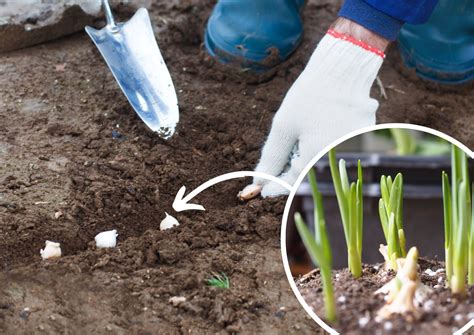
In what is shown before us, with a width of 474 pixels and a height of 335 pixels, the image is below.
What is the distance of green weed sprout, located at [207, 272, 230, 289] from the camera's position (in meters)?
1.62

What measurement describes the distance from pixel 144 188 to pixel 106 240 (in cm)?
21

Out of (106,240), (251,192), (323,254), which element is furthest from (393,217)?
(106,240)

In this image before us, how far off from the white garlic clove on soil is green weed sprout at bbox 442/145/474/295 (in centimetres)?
75

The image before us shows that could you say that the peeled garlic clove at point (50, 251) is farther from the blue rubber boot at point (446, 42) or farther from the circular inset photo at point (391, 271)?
the blue rubber boot at point (446, 42)

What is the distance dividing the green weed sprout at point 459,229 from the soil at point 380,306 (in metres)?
0.03

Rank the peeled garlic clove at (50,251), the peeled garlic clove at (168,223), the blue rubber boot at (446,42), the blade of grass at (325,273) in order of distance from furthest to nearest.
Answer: the blue rubber boot at (446,42) → the peeled garlic clove at (168,223) → the peeled garlic clove at (50,251) → the blade of grass at (325,273)

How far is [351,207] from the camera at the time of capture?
1436 mm

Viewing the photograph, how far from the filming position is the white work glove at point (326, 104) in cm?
185

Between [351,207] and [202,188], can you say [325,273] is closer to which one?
[351,207]

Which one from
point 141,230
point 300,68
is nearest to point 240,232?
point 141,230

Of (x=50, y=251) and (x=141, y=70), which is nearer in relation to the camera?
(x=50, y=251)

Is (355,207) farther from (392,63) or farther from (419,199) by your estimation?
(392,63)

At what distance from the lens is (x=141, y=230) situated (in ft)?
6.00

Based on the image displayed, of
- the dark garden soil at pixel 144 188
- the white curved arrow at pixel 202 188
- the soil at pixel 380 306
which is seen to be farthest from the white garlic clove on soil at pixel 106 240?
the soil at pixel 380 306
